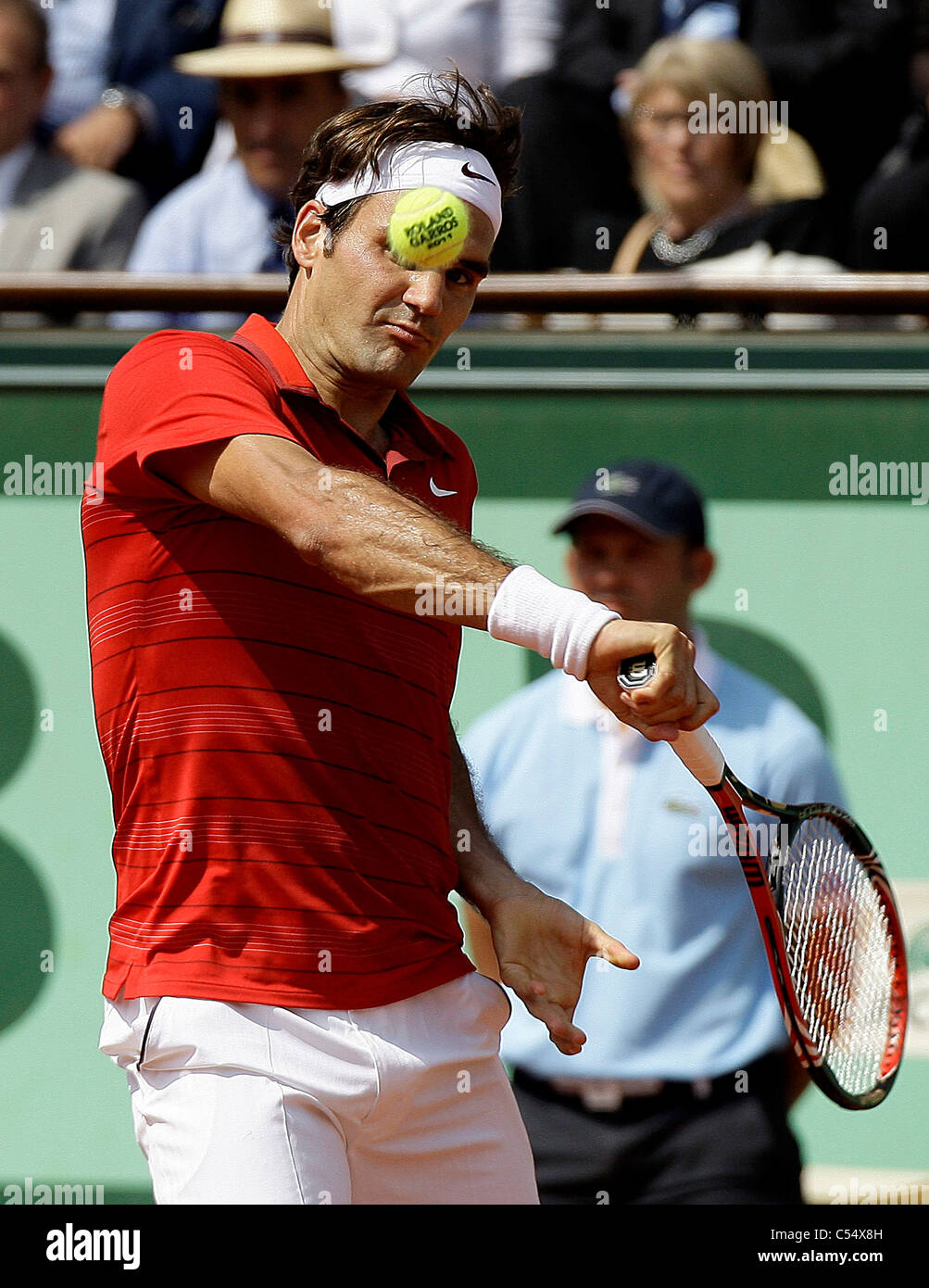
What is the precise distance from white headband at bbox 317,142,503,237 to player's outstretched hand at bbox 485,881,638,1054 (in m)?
0.86

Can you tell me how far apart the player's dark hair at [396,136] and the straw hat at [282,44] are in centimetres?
189

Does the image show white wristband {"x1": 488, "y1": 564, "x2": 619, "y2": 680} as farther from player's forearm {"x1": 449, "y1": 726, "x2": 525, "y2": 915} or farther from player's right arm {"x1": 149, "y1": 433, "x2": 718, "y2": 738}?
player's forearm {"x1": 449, "y1": 726, "x2": 525, "y2": 915}

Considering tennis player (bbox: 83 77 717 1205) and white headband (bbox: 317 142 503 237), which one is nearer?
tennis player (bbox: 83 77 717 1205)

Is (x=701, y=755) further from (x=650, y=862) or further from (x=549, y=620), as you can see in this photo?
(x=650, y=862)

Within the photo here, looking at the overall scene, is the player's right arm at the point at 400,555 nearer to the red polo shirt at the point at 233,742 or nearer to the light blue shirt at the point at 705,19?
the red polo shirt at the point at 233,742

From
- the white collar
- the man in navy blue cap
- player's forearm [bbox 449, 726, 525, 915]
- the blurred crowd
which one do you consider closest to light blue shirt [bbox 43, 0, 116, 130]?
the blurred crowd

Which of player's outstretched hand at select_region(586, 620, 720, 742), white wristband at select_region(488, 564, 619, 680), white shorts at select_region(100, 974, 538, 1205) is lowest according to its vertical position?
white shorts at select_region(100, 974, 538, 1205)

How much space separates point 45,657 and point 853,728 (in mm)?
1722

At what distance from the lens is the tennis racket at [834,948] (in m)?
2.19

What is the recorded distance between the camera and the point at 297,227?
2078 mm

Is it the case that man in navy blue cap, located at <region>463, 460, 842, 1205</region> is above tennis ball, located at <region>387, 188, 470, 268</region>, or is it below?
below

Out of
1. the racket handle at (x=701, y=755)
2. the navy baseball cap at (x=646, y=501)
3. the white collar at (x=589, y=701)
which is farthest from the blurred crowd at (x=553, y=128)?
the racket handle at (x=701, y=755)

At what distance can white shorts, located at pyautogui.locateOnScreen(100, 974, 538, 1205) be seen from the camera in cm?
172

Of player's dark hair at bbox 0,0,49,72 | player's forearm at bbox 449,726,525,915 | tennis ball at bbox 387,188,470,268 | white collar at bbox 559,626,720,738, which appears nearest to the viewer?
tennis ball at bbox 387,188,470,268
